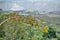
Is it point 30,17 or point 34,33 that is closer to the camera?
point 34,33

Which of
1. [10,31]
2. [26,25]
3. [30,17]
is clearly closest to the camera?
[10,31]

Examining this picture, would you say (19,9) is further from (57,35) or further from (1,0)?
(57,35)

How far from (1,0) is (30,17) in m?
0.84

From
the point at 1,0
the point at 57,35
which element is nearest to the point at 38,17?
the point at 57,35

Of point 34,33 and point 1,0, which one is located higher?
point 1,0

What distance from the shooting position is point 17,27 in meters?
4.84

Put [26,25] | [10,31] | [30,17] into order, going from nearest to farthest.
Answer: [10,31] < [26,25] < [30,17]

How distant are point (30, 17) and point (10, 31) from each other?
957 millimetres

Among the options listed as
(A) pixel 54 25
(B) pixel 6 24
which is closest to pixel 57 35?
(A) pixel 54 25

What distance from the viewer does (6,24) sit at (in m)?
4.92

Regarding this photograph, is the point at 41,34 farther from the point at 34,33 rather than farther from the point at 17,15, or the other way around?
the point at 17,15

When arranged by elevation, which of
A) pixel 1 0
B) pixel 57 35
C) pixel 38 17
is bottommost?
pixel 57 35

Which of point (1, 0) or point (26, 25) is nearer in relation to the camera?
point (26, 25)

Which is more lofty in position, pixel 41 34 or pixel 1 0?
pixel 1 0
